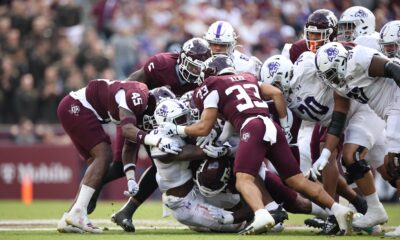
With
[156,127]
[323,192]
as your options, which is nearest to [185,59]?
[156,127]

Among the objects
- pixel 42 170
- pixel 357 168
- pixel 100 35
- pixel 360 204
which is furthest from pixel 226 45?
pixel 100 35

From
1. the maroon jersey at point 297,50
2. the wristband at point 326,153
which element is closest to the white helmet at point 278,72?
the wristband at point 326,153

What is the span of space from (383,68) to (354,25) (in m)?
1.90

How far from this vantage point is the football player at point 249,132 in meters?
8.93

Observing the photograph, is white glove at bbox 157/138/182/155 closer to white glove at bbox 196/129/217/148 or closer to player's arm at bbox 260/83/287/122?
white glove at bbox 196/129/217/148

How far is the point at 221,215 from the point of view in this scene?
9.39 metres

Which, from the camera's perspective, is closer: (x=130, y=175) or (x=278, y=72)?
(x=278, y=72)

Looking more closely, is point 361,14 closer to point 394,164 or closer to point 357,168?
point 357,168

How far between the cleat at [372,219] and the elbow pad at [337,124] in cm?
87

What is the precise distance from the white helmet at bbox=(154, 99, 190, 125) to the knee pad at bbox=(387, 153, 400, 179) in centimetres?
201

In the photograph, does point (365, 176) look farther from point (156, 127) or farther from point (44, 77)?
point (44, 77)

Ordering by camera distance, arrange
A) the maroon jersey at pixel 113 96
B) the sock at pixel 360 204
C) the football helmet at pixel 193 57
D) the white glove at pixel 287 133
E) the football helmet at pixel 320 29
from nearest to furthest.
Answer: the maroon jersey at pixel 113 96
the white glove at pixel 287 133
the sock at pixel 360 204
the football helmet at pixel 193 57
the football helmet at pixel 320 29

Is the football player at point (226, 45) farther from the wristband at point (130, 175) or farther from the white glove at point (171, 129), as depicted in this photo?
the wristband at point (130, 175)

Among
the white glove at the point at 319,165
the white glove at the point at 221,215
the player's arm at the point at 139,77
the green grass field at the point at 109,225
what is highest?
the player's arm at the point at 139,77
